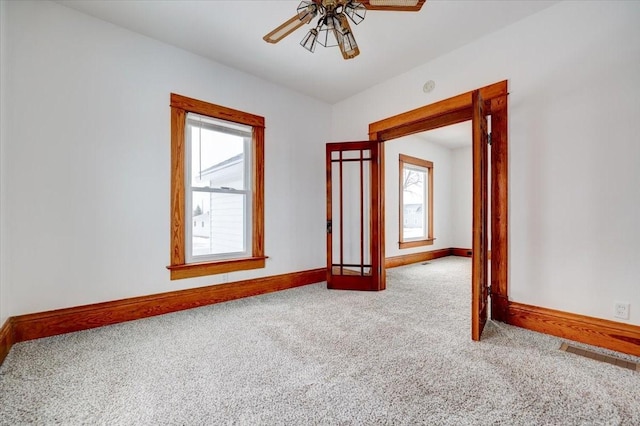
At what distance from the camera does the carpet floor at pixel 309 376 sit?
1393 mm

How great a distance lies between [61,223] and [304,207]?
2655mm

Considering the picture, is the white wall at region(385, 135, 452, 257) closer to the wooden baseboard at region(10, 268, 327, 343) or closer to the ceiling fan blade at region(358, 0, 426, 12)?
the wooden baseboard at region(10, 268, 327, 343)

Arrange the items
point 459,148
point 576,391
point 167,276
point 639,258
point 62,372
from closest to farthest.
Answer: point 576,391
point 62,372
point 639,258
point 167,276
point 459,148

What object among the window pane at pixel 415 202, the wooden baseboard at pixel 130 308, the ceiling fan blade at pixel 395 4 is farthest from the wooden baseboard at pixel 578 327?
the window pane at pixel 415 202

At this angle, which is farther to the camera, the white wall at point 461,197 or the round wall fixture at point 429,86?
the white wall at point 461,197

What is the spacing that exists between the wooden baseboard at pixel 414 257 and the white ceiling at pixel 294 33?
10.3 ft

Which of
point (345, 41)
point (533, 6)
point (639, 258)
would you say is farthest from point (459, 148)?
point (345, 41)

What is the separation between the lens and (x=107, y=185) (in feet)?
8.55

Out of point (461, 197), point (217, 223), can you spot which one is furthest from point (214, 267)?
point (461, 197)

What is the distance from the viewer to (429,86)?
328 centimetres

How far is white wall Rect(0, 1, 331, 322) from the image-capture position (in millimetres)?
2240

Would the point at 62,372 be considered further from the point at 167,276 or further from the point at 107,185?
the point at 107,185

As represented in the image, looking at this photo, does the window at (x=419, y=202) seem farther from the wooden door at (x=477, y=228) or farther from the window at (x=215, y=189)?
the wooden door at (x=477, y=228)

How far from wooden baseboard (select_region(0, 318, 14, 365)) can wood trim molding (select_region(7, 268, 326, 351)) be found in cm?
2
